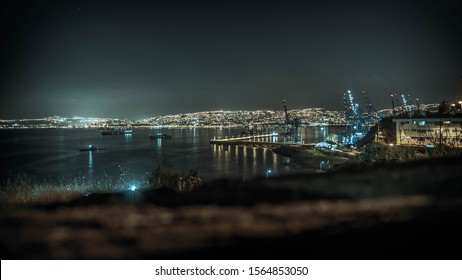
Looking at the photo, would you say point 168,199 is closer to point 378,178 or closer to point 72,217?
point 72,217

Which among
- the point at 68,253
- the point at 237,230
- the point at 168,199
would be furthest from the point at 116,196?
the point at 237,230

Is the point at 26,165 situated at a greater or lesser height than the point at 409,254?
lesser

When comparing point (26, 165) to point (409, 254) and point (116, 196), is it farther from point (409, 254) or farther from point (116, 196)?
point (409, 254)

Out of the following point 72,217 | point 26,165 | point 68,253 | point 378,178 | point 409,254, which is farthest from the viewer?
point 26,165

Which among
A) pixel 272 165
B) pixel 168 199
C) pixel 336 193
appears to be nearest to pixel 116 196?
pixel 168 199

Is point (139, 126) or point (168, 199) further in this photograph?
point (139, 126)

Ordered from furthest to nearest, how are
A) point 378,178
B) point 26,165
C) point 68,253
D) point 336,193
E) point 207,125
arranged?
point 207,125
point 26,165
point 378,178
point 336,193
point 68,253
